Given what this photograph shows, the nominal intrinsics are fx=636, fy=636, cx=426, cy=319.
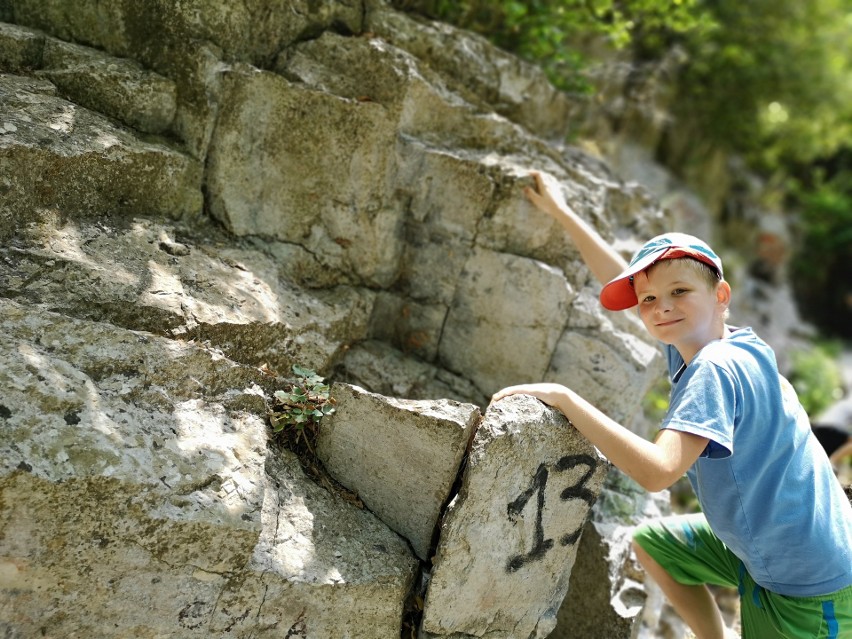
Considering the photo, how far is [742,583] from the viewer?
10.6ft

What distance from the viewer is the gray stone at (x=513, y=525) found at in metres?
3.12

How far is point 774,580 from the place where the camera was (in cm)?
286

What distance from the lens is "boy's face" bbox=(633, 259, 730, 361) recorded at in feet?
9.66

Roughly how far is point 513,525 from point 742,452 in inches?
45.8

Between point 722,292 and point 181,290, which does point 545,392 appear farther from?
point 181,290

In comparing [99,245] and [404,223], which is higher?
[404,223]

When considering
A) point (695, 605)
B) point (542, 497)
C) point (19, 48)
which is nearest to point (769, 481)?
point (542, 497)

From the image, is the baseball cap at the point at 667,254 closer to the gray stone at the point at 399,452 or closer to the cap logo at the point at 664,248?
the cap logo at the point at 664,248

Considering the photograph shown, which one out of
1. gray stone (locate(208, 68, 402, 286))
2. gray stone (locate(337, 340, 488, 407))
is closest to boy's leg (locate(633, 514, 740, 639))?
gray stone (locate(337, 340, 488, 407))

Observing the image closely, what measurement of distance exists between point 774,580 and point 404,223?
3.15 metres

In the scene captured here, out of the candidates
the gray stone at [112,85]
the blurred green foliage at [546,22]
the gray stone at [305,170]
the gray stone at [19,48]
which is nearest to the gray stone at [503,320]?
the gray stone at [305,170]

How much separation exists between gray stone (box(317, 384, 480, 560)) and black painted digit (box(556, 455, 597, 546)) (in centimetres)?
54

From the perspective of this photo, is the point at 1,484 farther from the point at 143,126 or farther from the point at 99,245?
the point at 143,126

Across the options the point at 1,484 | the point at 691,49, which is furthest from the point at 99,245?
the point at 691,49
